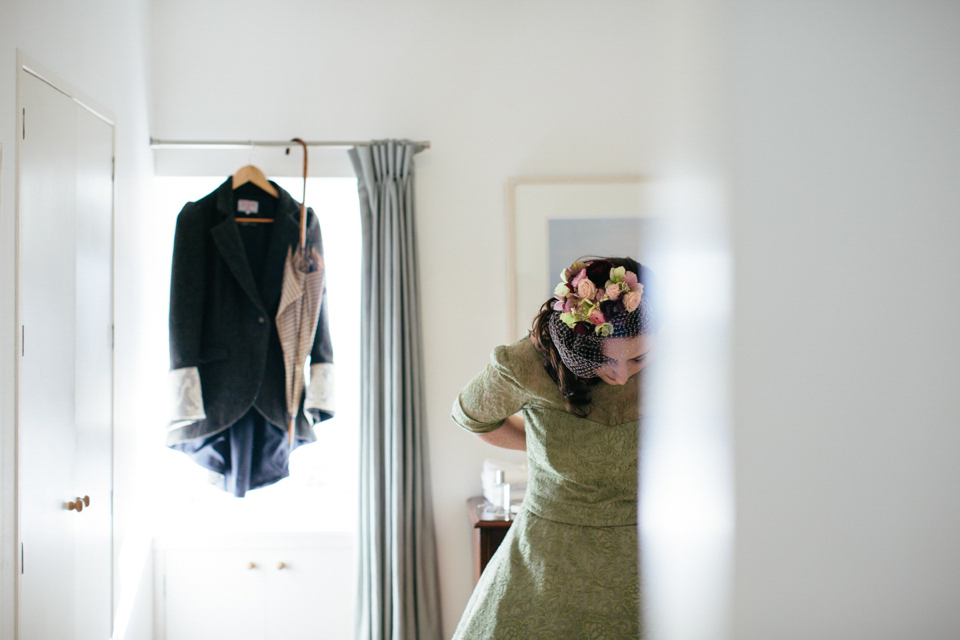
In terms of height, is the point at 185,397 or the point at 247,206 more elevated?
the point at 247,206

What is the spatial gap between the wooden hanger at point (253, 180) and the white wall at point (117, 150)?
1.06 feet

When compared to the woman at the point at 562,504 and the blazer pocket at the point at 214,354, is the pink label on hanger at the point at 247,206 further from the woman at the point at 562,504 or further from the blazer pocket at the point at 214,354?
the woman at the point at 562,504

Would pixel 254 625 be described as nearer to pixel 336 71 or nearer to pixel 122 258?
pixel 122 258

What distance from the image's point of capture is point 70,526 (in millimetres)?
1481

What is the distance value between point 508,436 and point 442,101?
1.34 metres

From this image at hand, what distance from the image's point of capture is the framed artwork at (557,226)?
79.7 inches

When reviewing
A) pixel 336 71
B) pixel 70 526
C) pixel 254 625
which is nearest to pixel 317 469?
pixel 254 625

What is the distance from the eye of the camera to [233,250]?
1891mm

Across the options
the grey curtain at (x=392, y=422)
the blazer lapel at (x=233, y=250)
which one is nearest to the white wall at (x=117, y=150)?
the blazer lapel at (x=233, y=250)

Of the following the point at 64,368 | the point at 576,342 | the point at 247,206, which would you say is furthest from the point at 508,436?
the point at 247,206

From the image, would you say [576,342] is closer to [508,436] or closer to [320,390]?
[508,436]

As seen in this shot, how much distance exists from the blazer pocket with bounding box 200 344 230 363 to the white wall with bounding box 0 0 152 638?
9.2 inches

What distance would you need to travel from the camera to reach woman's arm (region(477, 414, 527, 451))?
3.87ft

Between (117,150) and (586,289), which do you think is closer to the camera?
(586,289)
